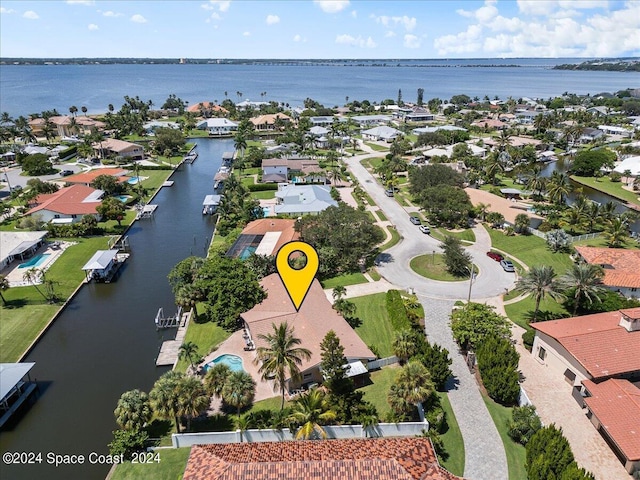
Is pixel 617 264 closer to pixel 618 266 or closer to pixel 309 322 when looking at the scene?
pixel 618 266

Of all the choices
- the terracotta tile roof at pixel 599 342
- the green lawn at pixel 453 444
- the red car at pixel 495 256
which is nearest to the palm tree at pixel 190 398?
the green lawn at pixel 453 444

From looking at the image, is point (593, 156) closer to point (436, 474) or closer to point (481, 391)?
point (481, 391)

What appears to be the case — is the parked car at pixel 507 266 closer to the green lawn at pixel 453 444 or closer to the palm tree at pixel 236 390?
the green lawn at pixel 453 444

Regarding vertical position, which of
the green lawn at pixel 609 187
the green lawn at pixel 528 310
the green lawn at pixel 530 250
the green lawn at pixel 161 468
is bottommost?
the green lawn at pixel 609 187

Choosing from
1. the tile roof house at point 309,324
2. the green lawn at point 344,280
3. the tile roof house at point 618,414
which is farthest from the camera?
the green lawn at point 344,280

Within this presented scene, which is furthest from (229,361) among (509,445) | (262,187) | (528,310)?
(262,187)
